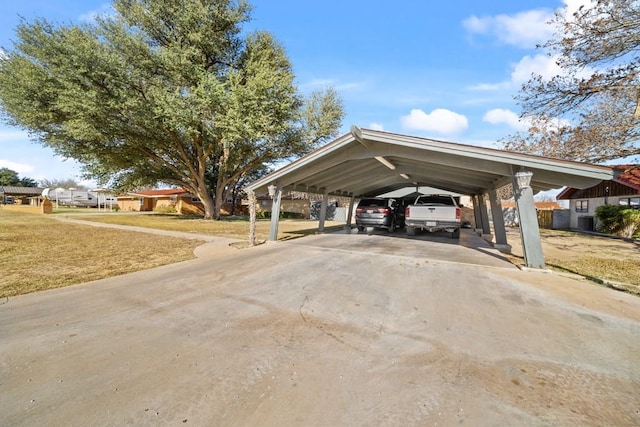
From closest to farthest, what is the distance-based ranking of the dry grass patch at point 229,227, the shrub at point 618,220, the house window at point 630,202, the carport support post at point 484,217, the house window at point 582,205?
the dry grass patch at point 229,227 < the carport support post at point 484,217 < the shrub at point 618,220 < the house window at point 630,202 < the house window at point 582,205

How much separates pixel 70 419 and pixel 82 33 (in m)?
24.6

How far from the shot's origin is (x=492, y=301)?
4.92 metres

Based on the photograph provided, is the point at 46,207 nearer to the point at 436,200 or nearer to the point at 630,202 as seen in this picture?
the point at 436,200

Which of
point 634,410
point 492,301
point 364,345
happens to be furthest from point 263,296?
point 634,410

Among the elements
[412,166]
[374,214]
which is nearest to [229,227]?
[374,214]

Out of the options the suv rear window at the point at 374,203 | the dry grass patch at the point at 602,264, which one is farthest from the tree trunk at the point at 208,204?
the dry grass patch at the point at 602,264

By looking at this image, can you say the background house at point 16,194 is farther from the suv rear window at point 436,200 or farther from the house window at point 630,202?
the house window at point 630,202

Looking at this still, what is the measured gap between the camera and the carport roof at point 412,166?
696 centimetres

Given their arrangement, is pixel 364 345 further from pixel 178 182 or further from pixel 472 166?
pixel 178 182

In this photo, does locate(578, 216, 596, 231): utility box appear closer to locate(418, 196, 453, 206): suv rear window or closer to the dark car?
locate(418, 196, 453, 206): suv rear window

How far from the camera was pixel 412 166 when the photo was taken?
12.7 meters

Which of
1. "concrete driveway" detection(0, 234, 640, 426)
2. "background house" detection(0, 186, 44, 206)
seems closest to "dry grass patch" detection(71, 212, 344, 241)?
"concrete driveway" detection(0, 234, 640, 426)

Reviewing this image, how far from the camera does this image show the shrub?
1705 cm

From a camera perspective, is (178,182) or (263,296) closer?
(263,296)
